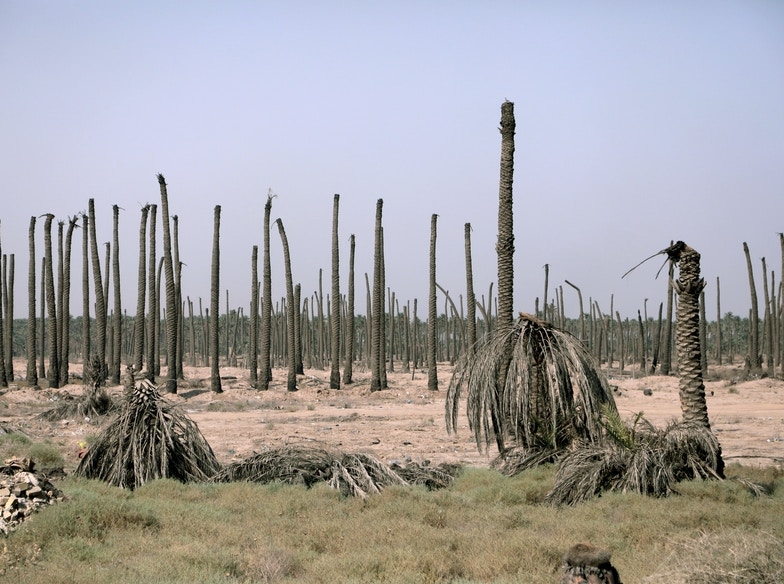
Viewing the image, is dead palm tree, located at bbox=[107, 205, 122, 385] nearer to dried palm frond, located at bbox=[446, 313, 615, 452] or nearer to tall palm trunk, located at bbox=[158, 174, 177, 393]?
tall palm trunk, located at bbox=[158, 174, 177, 393]

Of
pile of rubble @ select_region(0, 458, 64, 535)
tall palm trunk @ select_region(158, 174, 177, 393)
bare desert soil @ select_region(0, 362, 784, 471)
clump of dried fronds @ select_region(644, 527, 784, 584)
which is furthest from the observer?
tall palm trunk @ select_region(158, 174, 177, 393)

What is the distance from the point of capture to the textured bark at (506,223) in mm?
15180

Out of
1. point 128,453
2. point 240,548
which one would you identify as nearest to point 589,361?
point 240,548

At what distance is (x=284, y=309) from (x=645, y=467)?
6033 centimetres

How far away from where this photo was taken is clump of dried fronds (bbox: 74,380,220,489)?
11.8 m

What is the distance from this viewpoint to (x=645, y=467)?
35.5ft

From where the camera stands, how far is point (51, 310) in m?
33.2

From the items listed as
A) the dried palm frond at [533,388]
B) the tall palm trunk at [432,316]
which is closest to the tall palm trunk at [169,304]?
the tall palm trunk at [432,316]

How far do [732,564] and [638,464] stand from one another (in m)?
4.90

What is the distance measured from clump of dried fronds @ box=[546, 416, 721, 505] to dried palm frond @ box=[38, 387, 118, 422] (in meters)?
14.7

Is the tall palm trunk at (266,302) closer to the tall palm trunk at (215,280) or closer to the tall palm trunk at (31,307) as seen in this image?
the tall palm trunk at (215,280)

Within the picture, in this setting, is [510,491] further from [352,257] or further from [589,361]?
[352,257]

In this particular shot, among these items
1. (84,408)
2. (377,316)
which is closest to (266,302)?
(377,316)

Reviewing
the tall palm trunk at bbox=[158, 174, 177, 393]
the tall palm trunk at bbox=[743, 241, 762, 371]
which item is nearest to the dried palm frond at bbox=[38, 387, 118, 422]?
the tall palm trunk at bbox=[158, 174, 177, 393]
